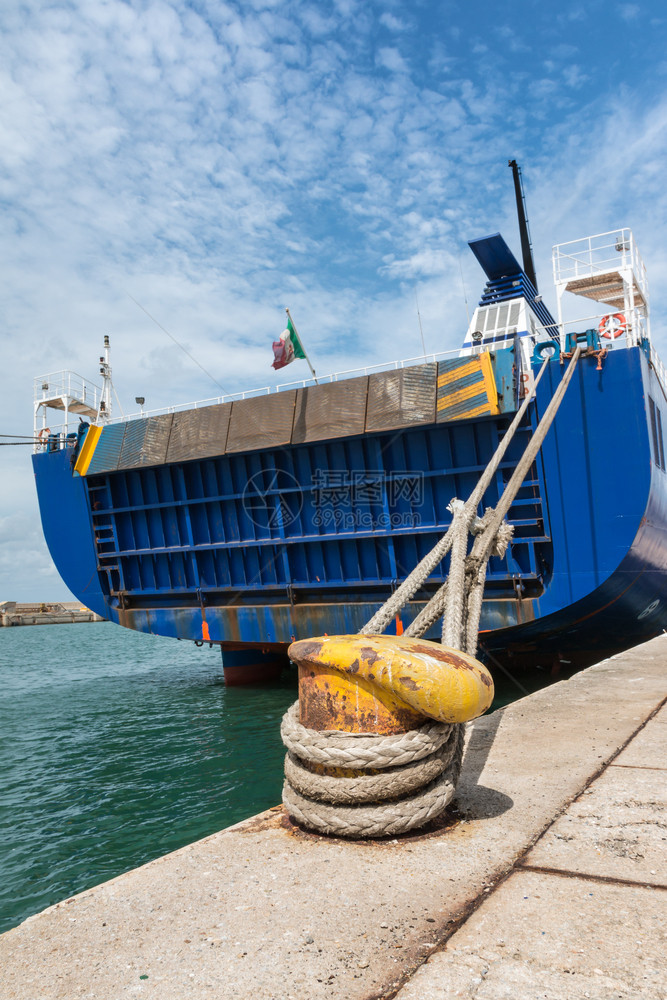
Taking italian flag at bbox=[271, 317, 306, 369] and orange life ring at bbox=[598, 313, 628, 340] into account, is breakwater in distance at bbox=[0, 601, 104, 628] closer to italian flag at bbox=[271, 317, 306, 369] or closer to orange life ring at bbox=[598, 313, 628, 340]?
italian flag at bbox=[271, 317, 306, 369]

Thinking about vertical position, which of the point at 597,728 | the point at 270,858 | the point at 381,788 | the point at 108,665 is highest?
the point at 381,788

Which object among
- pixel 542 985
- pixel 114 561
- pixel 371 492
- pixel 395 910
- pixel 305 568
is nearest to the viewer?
pixel 542 985

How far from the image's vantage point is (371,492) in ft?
37.7

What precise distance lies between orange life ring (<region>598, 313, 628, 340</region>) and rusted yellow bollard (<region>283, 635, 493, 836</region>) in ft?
26.7

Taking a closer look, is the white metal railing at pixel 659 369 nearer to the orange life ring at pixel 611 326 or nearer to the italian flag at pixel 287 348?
the orange life ring at pixel 611 326

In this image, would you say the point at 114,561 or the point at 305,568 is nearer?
the point at 305,568

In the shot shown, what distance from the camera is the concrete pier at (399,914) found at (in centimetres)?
204

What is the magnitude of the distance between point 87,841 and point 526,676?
9.13m

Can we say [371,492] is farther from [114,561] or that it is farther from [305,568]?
[114,561]

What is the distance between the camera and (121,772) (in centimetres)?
820

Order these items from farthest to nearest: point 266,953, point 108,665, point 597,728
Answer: point 108,665 < point 597,728 < point 266,953

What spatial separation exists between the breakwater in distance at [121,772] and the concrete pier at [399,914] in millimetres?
2672

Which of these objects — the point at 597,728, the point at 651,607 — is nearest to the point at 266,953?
the point at 597,728

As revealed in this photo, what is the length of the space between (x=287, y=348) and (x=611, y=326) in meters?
5.62
